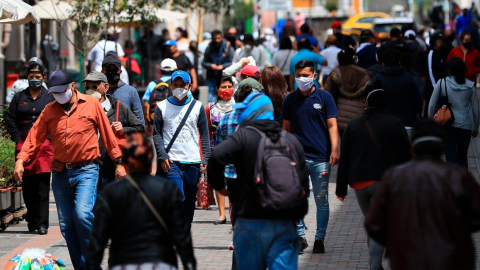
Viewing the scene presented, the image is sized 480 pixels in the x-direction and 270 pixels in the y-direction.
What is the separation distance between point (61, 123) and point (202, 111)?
5.17ft

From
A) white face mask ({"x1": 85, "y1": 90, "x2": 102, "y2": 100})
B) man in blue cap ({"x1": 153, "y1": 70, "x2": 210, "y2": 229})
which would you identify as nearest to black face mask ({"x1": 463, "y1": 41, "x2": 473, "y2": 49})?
man in blue cap ({"x1": 153, "y1": 70, "x2": 210, "y2": 229})

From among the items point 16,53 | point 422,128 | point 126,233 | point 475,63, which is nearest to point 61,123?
point 126,233

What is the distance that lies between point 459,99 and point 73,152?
496cm

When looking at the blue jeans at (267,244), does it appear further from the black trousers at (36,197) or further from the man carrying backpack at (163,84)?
the man carrying backpack at (163,84)

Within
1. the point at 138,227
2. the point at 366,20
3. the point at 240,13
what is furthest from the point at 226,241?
the point at 240,13

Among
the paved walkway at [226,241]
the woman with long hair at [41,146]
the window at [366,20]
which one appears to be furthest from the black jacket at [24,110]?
the window at [366,20]

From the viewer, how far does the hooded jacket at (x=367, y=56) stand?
16844mm

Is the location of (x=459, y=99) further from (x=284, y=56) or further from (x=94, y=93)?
(x=284, y=56)

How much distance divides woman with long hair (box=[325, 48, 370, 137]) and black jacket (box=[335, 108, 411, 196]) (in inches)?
123

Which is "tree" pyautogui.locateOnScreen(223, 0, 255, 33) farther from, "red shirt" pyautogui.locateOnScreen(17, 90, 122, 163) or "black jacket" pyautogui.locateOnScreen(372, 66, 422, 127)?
"red shirt" pyautogui.locateOnScreen(17, 90, 122, 163)

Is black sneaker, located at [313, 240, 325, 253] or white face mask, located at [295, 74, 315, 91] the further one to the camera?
black sneaker, located at [313, 240, 325, 253]

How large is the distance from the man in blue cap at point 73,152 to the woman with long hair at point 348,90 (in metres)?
3.43

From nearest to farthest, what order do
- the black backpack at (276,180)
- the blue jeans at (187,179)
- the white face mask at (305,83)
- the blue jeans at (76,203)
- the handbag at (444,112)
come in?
the black backpack at (276,180) → the blue jeans at (76,203) → the white face mask at (305,83) → the blue jeans at (187,179) → the handbag at (444,112)

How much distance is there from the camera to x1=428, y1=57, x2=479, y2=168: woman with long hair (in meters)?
10.6
